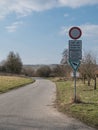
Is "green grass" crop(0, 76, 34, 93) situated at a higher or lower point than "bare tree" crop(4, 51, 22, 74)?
lower

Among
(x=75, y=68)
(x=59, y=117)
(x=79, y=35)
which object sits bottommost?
(x=59, y=117)

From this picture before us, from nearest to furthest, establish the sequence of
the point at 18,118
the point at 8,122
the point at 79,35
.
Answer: the point at 8,122
the point at 18,118
the point at 79,35

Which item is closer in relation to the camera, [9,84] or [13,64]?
[9,84]

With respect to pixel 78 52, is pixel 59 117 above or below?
below

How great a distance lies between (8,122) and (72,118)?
2492 mm

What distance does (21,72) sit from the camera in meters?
132

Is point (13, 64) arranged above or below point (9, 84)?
above

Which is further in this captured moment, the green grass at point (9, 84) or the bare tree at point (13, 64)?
the bare tree at point (13, 64)

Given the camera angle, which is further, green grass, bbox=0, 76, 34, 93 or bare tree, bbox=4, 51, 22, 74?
bare tree, bbox=4, 51, 22, 74

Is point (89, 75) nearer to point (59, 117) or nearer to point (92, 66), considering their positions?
point (92, 66)

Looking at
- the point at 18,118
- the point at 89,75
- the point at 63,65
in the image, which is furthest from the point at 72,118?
the point at 63,65

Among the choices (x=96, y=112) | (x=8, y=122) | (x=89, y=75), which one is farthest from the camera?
(x=89, y=75)

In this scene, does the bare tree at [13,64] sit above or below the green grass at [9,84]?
above

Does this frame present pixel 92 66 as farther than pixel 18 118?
Yes
